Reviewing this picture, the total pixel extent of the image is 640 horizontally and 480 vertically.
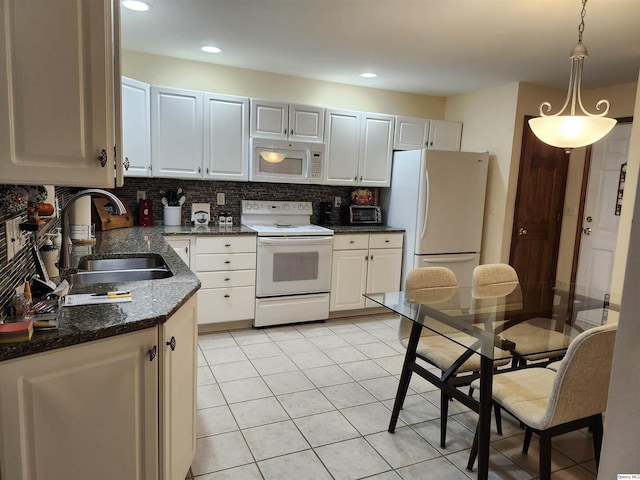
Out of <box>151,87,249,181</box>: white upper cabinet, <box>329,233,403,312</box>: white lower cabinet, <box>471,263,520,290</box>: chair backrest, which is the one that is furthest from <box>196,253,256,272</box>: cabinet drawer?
<box>471,263,520,290</box>: chair backrest

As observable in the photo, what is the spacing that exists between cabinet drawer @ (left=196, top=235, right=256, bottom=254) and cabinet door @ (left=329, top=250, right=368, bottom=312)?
85 centimetres

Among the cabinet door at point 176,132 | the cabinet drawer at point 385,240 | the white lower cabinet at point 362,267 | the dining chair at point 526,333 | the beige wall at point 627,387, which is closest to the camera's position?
the beige wall at point 627,387

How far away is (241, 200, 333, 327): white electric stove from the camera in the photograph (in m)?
3.85

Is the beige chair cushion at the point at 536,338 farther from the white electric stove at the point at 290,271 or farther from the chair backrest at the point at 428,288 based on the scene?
the white electric stove at the point at 290,271

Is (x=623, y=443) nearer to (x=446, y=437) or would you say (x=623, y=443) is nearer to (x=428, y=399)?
(x=446, y=437)

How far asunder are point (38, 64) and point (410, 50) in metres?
2.70

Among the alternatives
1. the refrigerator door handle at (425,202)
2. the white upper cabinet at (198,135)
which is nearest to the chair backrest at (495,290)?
the refrigerator door handle at (425,202)

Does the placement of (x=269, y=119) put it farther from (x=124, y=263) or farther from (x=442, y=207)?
(x=124, y=263)

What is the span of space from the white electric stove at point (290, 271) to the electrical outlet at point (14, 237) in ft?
7.32

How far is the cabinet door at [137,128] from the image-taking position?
3.41 m

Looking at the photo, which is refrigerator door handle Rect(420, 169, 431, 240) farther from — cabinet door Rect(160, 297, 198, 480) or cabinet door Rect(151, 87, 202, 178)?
cabinet door Rect(160, 297, 198, 480)

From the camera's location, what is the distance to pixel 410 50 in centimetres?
331

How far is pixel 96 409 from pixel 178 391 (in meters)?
0.36

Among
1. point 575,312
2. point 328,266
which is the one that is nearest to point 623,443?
point 575,312
